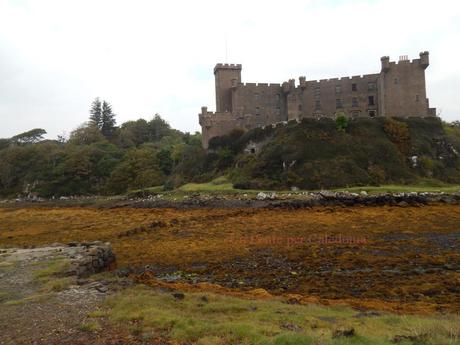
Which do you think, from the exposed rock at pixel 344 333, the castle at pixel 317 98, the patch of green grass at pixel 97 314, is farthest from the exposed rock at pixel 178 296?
the castle at pixel 317 98

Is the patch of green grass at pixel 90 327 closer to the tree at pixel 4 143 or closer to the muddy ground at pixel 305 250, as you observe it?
the muddy ground at pixel 305 250

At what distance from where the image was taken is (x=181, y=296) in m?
11.0

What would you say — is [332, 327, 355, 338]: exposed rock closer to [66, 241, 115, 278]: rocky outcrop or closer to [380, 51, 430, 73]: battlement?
[66, 241, 115, 278]: rocky outcrop

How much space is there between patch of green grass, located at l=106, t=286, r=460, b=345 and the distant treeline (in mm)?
33279

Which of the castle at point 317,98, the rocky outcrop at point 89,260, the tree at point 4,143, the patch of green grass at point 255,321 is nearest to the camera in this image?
the patch of green grass at point 255,321

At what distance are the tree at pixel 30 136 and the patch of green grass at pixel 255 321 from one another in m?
128

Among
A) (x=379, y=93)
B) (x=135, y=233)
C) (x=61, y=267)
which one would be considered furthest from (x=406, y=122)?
(x=61, y=267)

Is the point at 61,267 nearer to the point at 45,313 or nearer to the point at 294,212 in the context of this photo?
the point at 45,313

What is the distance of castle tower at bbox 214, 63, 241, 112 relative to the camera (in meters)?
63.6

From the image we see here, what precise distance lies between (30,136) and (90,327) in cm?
13058

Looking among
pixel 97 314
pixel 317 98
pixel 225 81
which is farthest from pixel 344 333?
pixel 225 81

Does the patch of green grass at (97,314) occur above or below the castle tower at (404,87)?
below

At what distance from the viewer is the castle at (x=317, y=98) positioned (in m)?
54.2

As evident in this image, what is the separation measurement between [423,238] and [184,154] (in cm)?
5392
